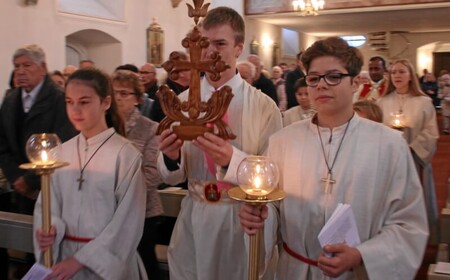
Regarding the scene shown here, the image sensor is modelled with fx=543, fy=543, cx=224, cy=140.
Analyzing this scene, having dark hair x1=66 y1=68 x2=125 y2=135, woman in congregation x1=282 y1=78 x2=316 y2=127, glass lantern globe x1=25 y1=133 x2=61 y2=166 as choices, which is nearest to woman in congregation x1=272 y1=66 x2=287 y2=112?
woman in congregation x1=282 y1=78 x2=316 y2=127

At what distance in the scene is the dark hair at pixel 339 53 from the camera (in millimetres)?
2164

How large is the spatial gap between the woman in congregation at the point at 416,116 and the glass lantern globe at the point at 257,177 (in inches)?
157

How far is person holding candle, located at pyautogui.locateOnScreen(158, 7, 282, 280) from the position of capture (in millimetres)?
2520

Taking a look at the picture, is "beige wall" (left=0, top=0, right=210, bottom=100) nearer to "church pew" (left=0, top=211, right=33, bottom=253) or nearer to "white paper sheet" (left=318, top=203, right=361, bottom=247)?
"church pew" (left=0, top=211, right=33, bottom=253)

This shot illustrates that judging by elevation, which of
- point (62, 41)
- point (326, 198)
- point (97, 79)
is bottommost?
point (326, 198)

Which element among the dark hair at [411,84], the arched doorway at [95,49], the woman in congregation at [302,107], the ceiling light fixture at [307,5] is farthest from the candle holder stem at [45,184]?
the ceiling light fixture at [307,5]

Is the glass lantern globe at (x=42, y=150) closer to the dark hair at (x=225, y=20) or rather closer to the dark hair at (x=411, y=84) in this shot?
the dark hair at (x=225, y=20)

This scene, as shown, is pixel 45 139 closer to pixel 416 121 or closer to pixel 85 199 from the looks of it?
pixel 85 199

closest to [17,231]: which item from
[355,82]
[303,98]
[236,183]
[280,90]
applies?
[236,183]

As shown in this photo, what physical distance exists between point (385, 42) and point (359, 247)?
20.9 m

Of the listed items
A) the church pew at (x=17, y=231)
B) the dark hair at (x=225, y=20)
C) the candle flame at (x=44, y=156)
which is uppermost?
the dark hair at (x=225, y=20)

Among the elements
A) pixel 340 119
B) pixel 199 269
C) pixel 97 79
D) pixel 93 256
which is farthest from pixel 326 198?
pixel 97 79

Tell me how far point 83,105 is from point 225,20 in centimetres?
83

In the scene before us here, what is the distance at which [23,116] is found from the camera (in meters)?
3.99
